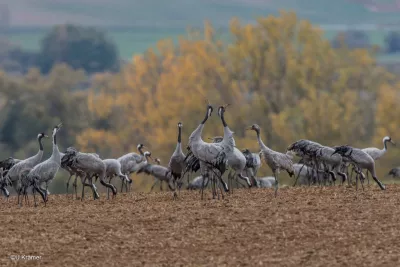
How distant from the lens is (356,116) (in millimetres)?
49844

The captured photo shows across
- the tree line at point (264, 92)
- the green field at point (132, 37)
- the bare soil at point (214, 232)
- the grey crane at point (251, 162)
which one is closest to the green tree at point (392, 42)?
the green field at point (132, 37)

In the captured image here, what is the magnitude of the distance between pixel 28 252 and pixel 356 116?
3672cm

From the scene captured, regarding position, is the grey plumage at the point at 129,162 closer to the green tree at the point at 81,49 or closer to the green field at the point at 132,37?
the green field at the point at 132,37

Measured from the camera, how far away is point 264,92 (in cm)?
5041

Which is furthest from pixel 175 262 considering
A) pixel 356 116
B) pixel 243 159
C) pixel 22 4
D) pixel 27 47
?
pixel 27 47

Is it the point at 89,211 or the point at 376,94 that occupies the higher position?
the point at 376,94

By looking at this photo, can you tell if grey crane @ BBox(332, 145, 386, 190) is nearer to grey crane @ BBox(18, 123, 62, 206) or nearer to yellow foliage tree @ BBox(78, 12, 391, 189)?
grey crane @ BBox(18, 123, 62, 206)

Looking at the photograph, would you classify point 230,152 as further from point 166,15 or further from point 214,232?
point 166,15

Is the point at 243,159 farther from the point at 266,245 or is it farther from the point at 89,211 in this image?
the point at 266,245

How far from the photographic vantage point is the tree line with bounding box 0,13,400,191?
46844mm

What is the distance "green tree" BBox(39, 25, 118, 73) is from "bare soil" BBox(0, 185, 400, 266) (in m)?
120

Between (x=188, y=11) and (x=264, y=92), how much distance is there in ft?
272

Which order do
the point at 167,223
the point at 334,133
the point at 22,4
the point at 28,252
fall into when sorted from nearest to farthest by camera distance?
the point at 28,252 → the point at 167,223 → the point at 334,133 → the point at 22,4

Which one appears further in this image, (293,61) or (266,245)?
(293,61)
